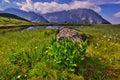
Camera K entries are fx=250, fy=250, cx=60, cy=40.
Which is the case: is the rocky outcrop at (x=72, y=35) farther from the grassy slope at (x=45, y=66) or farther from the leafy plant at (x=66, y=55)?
the leafy plant at (x=66, y=55)

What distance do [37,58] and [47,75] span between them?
1.71m

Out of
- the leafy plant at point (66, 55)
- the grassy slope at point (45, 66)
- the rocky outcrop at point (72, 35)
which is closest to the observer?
the grassy slope at point (45, 66)

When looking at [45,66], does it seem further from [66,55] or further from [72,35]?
[72,35]

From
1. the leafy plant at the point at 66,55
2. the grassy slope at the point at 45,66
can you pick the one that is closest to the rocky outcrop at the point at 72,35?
the grassy slope at the point at 45,66

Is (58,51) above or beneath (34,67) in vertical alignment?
above

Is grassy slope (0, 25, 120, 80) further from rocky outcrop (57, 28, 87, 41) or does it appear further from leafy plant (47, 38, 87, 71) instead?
rocky outcrop (57, 28, 87, 41)

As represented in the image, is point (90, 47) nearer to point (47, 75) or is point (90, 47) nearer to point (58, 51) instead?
point (58, 51)

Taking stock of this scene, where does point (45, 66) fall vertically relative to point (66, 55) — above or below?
below

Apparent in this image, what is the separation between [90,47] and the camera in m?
15.9

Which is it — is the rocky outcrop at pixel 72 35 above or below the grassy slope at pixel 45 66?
above

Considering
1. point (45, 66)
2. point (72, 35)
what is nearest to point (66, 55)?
point (45, 66)

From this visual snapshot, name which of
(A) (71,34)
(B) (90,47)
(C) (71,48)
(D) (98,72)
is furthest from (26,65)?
(A) (71,34)

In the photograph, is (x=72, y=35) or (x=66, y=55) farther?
(x=72, y=35)

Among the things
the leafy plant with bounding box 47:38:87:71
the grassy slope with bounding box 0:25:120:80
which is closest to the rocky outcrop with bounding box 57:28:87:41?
the grassy slope with bounding box 0:25:120:80
